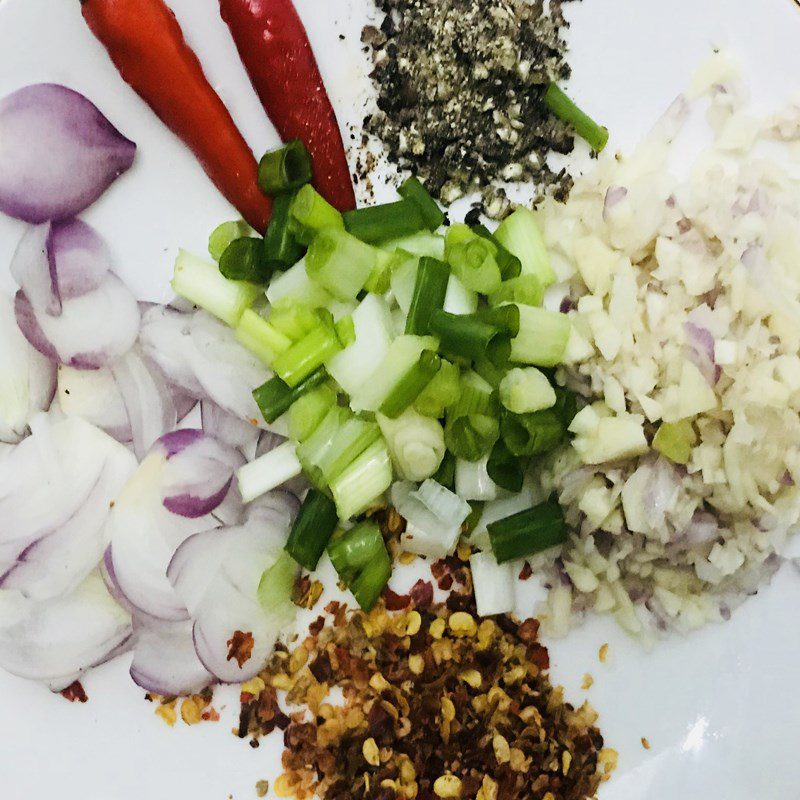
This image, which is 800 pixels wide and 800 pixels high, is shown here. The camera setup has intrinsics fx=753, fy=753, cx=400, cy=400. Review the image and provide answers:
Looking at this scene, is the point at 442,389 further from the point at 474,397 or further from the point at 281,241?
the point at 281,241

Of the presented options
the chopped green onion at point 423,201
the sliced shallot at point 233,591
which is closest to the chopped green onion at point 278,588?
the sliced shallot at point 233,591

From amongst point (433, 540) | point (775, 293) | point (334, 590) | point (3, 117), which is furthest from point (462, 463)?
point (3, 117)

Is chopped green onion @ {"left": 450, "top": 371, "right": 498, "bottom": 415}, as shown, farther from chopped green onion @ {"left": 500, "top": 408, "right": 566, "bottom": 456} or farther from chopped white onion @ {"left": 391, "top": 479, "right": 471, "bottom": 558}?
chopped white onion @ {"left": 391, "top": 479, "right": 471, "bottom": 558}

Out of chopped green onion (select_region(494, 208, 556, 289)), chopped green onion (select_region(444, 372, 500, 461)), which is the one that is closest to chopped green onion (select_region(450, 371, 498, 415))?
chopped green onion (select_region(444, 372, 500, 461))

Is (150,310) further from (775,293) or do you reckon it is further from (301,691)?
(775,293)

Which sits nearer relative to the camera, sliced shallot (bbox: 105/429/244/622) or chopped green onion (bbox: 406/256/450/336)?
chopped green onion (bbox: 406/256/450/336)

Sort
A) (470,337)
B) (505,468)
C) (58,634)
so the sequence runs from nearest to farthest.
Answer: (470,337)
(505,468)
(58,634)

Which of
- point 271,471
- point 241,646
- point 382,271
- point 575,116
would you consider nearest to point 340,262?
point 382,271
